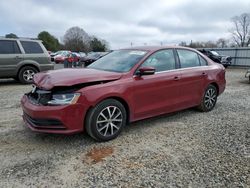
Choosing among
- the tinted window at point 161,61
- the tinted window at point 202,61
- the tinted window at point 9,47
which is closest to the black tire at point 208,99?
the tinted window at point 202,61

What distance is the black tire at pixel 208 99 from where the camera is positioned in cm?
580

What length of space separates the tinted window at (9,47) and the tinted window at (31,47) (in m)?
0.28

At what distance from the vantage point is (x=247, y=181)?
300 cm

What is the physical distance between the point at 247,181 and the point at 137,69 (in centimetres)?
236

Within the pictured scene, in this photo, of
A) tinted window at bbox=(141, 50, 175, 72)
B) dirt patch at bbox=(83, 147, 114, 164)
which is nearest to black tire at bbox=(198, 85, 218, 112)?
tinted window at bbox=(141, 50, 175, 72)

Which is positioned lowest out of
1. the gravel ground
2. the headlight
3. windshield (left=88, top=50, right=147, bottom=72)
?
the gravel ground

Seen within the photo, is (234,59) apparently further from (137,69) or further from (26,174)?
(26,174)

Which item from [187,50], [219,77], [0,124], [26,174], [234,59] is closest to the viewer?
[26,174]

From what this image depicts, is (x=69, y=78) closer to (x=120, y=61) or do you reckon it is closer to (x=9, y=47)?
(x=120, y=61)

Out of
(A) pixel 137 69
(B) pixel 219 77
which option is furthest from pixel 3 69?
(B) pixel 219 77

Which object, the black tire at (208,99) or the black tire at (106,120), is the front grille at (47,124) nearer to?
the black tire at (106,120)

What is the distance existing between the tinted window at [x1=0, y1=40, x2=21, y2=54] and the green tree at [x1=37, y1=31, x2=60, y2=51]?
174 feet

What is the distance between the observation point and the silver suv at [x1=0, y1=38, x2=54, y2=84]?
9.33 m

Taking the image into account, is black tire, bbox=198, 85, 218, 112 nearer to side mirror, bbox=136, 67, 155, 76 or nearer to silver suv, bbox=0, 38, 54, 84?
side mirror, bbox=136, 67, 155, 76
